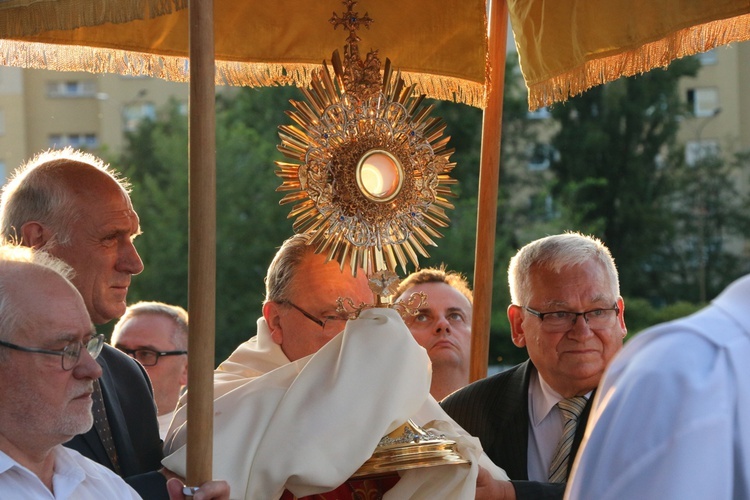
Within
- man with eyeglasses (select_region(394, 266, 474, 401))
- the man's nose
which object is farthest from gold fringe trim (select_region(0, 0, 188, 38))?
man with eyeglasses (select_region(394, 266, 474, 401))

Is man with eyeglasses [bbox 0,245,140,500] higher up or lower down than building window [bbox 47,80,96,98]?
lower down

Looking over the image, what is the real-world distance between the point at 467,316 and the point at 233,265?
24.0 meters

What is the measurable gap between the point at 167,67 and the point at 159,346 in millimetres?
1853

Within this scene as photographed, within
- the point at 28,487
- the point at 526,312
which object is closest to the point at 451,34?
the point at 526,312

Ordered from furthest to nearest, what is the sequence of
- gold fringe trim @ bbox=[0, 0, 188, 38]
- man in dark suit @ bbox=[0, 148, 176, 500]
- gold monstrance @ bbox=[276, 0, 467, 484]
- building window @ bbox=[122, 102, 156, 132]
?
building window @ bbox=[122, 102, 156, 132] → man in dark suit @ bbox=[0, 148, 176, 500] → gold monstrance @ bbox=[276, 0, 467, 484] → gold fringe trim @ bbox=[0, 0, 188, 38]

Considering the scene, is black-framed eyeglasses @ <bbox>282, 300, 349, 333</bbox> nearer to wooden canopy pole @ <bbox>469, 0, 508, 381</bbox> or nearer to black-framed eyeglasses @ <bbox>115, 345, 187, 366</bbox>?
wooden canopy pole @ <bbox>469, 0, 508, 381</bbox>

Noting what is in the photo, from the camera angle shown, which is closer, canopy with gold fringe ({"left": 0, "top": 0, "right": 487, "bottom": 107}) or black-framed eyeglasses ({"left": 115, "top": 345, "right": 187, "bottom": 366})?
canopy with gold fringe ({"left": 0, "top": 0, "right": 487, "bottom": 107})

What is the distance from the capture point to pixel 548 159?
33188 millimetres

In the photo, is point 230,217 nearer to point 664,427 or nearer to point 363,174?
point 363,174

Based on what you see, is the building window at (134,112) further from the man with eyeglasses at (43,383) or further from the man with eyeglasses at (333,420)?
the man with eyeglasses at (43,383)

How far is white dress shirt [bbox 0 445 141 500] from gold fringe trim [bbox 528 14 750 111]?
2.14 meters

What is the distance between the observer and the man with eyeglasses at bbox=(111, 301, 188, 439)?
5.50 meters

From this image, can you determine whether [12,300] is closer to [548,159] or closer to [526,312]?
[526,312]

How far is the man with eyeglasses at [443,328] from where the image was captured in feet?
16.1
